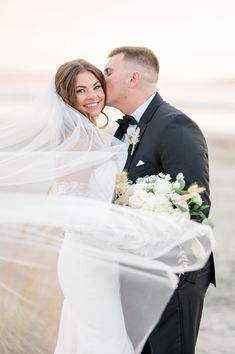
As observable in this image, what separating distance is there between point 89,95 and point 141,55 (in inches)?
19.5

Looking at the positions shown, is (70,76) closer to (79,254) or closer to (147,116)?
(147,116)

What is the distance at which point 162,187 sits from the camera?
147 inches

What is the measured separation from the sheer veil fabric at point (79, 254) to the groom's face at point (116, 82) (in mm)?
347

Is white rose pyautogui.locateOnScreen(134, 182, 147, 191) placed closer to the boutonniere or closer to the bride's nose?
the boutonniere

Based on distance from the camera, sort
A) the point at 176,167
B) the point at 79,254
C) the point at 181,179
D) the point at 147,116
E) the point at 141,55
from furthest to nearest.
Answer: the point at 141,55, the point at 147,116, the point at 176,167, the point at 181,179, the point at 79,254

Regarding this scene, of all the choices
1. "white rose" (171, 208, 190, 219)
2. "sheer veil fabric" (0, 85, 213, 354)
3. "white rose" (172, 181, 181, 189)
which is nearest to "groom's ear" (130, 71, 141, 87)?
"sheer veil fabric" (0, 85, 213, 354)

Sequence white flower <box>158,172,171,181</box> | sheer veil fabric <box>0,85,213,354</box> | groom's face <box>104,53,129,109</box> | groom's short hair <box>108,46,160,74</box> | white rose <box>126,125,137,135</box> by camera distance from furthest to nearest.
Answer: groom's short hair <box>108,46,160,74</box>, groom's face <box>104,53,129,109</box>, white rose <box>126,125,137,135</box>, white flower <box>158,172,171,181</box>, sheer veil fabric <box>0,85,213,354</box>

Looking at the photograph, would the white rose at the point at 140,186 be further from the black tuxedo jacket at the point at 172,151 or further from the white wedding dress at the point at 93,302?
the white wedding dress at the point at 93,302

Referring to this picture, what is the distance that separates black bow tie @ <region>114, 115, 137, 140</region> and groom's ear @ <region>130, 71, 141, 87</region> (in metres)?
0.19

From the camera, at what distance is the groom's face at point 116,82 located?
429 centimetres

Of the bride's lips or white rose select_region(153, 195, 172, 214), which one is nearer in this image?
white rose select_region(153, 195, 172, 214)

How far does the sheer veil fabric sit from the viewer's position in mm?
3562

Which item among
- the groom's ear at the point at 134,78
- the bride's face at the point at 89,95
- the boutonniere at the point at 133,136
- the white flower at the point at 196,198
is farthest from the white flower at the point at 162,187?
the groom's ear at the point at 134,78

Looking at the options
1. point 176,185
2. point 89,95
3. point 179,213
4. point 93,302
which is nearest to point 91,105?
point 89,95
